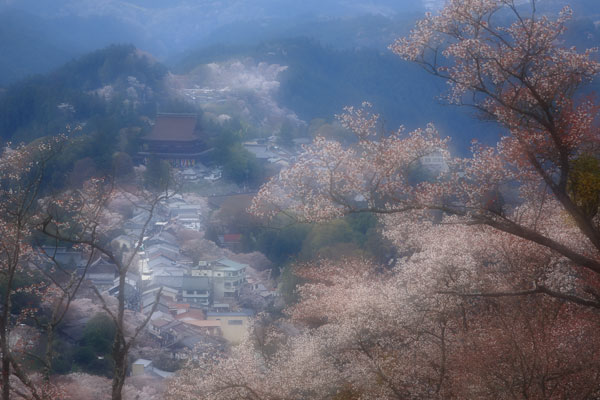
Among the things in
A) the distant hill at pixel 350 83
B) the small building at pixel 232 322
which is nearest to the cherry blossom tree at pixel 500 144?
the small building at pixel 232 322

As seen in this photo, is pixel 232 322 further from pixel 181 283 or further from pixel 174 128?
pixel 174 128

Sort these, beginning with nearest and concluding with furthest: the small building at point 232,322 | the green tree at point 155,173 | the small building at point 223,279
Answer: the small building at point 232,322, the small building at point 223,279, the green tree at point 155,173

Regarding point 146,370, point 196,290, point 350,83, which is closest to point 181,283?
point 196,290

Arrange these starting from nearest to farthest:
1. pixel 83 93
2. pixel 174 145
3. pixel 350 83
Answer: pixel 174 145
pixel 83 93
pixel 350 83

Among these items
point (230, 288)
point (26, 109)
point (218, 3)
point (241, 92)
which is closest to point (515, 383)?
point (230, 288)

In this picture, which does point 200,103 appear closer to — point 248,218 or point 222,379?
point 248,218

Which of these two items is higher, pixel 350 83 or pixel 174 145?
pixel 350 83

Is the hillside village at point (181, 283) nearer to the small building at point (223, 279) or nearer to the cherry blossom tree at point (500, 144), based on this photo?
the small building at point (223, 279)
